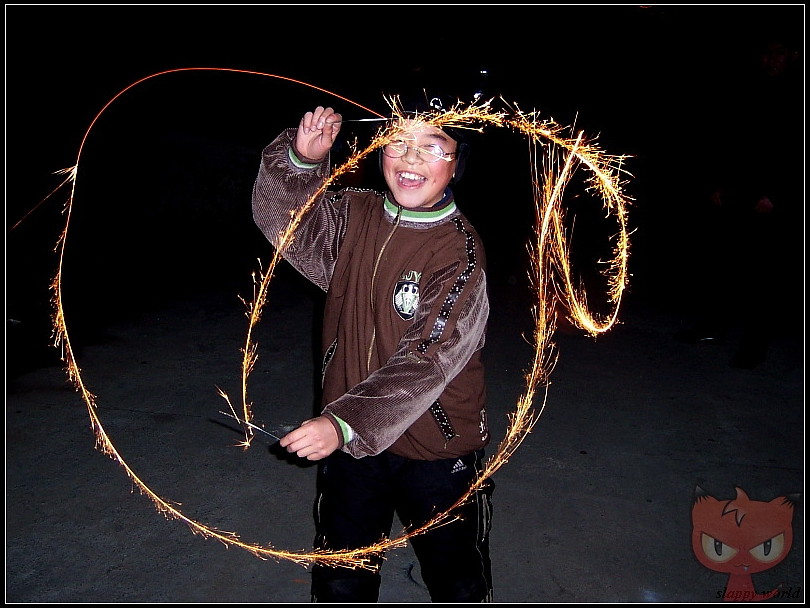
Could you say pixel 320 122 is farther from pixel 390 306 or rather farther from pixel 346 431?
pixel 346 431

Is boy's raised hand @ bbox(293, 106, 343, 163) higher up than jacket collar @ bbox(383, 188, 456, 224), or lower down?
higher up

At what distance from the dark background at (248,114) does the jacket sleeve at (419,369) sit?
2828 mm

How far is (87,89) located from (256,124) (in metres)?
3.35

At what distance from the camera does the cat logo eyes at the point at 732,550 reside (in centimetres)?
313

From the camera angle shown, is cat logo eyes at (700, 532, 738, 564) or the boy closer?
the boy

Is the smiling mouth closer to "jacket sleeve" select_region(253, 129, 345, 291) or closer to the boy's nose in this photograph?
the boy's nose

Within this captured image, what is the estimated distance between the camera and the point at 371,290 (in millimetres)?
2184

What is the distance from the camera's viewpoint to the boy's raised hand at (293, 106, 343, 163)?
2248 mm

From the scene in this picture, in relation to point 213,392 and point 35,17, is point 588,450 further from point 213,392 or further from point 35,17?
point 35,17

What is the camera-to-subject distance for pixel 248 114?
1116cm

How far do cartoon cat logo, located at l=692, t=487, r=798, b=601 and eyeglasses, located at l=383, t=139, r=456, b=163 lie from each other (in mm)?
2029

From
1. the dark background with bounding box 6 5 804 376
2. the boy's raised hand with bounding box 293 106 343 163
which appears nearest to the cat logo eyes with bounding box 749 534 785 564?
the boy's raised hand with bounding box 293 106 343 163

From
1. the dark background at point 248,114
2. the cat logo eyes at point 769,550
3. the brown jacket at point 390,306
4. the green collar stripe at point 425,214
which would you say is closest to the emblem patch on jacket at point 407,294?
the brown jacket at point 390,306

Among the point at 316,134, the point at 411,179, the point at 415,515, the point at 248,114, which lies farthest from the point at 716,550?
the point at 248,114
